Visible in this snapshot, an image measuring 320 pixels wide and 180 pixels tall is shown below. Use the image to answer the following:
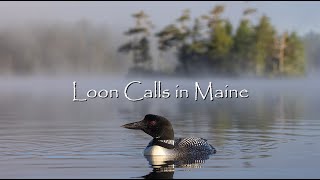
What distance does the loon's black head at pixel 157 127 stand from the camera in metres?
14.4

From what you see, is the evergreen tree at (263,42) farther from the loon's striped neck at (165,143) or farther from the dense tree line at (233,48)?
the loon's striped neck at (165,143)

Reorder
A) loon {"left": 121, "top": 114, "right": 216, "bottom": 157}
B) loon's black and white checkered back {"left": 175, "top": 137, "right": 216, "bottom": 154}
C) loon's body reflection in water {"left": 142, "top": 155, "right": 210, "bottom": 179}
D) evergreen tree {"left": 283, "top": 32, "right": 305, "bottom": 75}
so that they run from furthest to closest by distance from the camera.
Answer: evergreen tree {"left": 283, "top": 32, "right": 305, "bottom": 75} < loon's black and white checkered back {"left": 175, "top": 137, "right": 216, "bottom": 154} < loon {"left": 121, "top": 114, "right": 216, "bottom": 157} < loon's body reflection in water {"left": 142, "top": 155, "right": 210, "bottom": 179}

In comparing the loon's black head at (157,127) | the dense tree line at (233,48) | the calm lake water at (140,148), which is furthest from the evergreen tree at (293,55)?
the loon's black head at (157,127)

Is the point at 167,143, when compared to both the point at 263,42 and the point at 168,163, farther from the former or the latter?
the point at 263,42

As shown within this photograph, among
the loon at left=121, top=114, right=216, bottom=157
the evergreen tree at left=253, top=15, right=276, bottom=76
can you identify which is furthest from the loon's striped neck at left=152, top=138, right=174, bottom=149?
the evergreen tree at left=253, top=15, right=276, bottom=76

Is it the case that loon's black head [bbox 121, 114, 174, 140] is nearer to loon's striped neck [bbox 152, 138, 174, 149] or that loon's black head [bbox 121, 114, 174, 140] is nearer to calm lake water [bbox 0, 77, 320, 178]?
loon's striped neck [bbox 152, 138, 174, 149]

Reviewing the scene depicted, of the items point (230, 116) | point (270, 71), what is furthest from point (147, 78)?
point (230, 116)

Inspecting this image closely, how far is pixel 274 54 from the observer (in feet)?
259

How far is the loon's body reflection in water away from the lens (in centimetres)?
1165

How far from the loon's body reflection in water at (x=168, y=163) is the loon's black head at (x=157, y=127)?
0.61 m

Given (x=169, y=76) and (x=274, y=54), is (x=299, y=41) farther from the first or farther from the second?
(x=169, y=76)

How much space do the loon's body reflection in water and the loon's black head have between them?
0.61 meters

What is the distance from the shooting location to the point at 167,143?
14.3m

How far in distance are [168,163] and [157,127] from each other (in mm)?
1453
